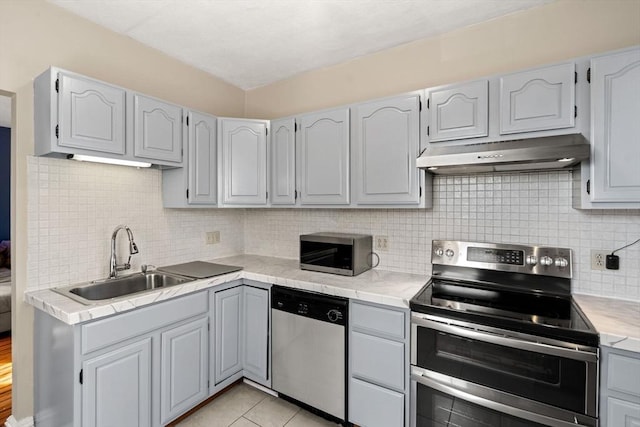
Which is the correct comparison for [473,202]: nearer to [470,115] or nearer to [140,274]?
[470,115]

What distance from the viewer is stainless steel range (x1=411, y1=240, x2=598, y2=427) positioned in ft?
Result: 4.32

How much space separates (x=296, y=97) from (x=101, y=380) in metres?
2.54

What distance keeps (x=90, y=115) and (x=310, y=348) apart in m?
1.95

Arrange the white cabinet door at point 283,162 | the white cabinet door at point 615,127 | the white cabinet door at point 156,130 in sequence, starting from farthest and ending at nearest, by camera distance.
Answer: the white cabinet door at point 283,162 < the white cabinet door at point 156,130 < the white cabinet door at point 615,127

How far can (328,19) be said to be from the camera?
2.04 m

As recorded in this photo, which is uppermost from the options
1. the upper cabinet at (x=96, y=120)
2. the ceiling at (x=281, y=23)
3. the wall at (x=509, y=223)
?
the ceiling at (x=281, y=23)

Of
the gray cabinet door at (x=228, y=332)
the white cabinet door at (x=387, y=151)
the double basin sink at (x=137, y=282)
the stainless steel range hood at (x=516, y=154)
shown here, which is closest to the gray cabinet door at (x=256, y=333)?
the gray cabinet door at (x=228, y=332)

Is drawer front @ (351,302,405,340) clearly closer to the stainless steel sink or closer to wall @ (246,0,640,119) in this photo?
the stainless steel sink

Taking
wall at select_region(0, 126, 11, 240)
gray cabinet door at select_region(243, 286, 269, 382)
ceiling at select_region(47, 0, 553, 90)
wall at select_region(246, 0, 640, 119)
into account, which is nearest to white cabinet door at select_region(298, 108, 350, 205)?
wall at select_region(246, 0, 640, 119)

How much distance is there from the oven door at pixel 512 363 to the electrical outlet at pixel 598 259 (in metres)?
0.71

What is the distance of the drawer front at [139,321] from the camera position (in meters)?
1.54

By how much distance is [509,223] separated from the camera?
6.52 ft

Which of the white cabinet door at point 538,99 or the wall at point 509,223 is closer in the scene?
the white cabinet door at point 538,99

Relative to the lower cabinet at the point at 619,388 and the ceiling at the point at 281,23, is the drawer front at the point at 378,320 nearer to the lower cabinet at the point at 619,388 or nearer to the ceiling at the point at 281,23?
the lower cabinet at the point at 619,388
